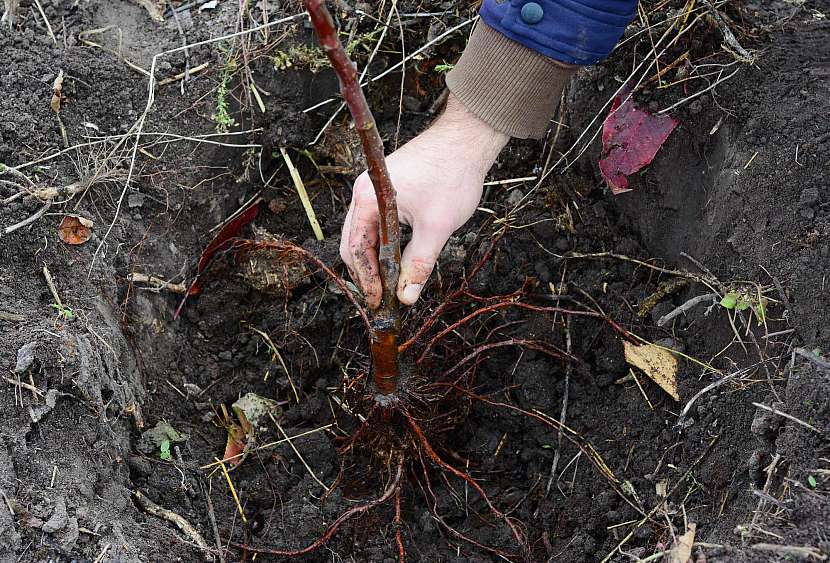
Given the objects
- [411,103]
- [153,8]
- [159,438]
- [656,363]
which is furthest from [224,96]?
[656,363]

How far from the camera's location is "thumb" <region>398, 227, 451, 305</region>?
5.17ft

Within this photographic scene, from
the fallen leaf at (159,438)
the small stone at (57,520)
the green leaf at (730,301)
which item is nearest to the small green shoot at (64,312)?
the fallen leaf at (159,438)

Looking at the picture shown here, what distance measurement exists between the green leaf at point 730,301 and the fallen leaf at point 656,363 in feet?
0.78

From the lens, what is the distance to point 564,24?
1593 millimetres

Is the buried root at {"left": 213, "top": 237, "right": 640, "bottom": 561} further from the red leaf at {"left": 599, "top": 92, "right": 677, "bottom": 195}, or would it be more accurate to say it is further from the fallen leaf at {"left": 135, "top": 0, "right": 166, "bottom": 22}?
the fallen leaf at {"left": 135, "top": 0, "right": 166, "bottom": 22}

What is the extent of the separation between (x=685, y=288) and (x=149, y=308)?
1.48 m

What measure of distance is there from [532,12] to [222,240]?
1138 mm

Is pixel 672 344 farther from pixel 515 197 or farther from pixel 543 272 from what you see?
pixel 515 197

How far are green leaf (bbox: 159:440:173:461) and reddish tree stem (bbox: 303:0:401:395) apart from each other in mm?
552

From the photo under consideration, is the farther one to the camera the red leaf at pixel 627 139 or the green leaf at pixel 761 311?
the red leaf at pixel 627 139

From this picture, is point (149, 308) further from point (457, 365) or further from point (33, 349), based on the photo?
point (457, 365)

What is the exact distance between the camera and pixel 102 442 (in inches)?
63.6

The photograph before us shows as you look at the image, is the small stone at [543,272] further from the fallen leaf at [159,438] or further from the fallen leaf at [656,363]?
the fallen leaf at [159,438]

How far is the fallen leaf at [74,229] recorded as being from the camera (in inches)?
71.4
